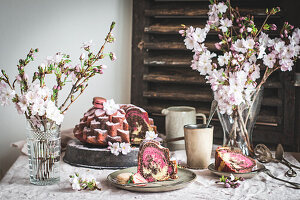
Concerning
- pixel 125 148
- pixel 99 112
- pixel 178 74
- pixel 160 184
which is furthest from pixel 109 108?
pixel 178 74

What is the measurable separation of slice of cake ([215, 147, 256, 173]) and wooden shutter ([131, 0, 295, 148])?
623mm

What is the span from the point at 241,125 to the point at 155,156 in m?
0.52

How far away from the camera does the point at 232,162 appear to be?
171cm

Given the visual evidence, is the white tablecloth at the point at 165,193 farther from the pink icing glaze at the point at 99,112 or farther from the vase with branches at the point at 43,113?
the pink icing glaze at the point at 99,112

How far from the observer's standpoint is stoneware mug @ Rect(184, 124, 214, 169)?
5.90ft

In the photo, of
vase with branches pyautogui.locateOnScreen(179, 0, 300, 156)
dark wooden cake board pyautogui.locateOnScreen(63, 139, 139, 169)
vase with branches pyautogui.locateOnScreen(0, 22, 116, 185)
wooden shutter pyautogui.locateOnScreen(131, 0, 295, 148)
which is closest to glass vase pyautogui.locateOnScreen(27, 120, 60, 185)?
vase with branches pyautogui.locateOnScreen(0, 22, 116, 185)

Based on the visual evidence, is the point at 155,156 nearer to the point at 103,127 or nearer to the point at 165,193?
the point at 165,193

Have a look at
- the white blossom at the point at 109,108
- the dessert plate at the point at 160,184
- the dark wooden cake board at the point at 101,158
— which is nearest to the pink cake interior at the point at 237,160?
the dessert plate at the point at 160,184

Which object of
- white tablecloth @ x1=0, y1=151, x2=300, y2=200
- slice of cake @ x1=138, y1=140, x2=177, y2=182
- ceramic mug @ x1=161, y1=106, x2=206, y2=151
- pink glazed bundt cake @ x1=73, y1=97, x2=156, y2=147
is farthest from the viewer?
ceramic mug @ x1=161, y1=106, x2=206, y2=151

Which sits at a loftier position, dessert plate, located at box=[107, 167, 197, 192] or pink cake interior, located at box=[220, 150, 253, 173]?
pink cake interior, located at box=[220, 150, 253, 173]

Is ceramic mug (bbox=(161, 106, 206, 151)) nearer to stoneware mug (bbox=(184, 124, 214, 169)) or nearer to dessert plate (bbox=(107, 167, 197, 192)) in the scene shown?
stoneware mug (bbox=(184, 124, 214, 169))

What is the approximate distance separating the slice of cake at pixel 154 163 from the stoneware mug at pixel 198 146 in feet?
0.71

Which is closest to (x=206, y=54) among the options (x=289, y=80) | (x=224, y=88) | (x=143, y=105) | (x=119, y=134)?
(x=224, y=88)

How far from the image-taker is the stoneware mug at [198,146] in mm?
1797
